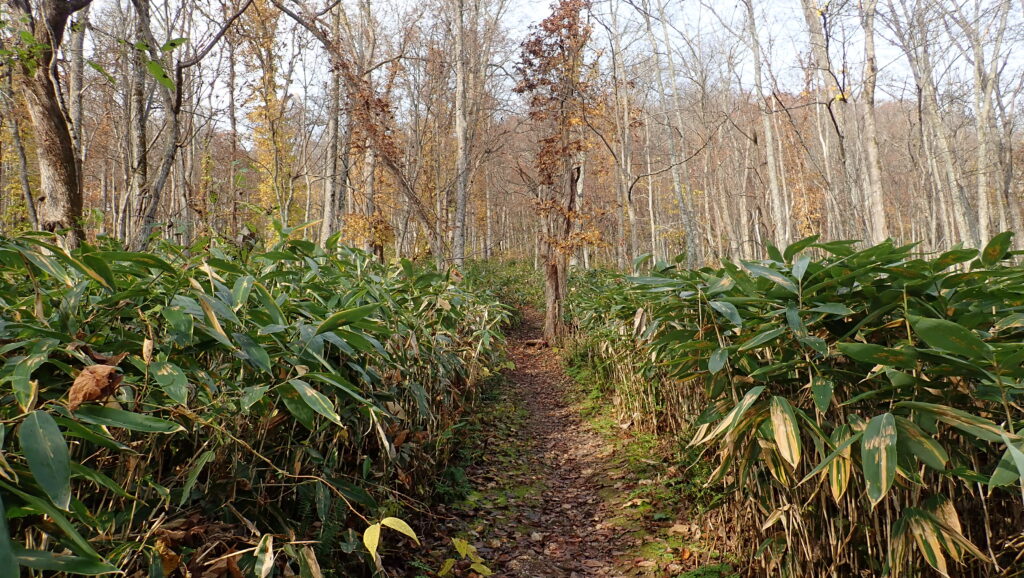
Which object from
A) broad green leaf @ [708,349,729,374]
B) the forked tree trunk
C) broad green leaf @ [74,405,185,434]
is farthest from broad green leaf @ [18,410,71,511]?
the forked tree trunk

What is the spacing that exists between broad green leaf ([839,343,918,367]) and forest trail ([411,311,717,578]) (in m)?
1.54

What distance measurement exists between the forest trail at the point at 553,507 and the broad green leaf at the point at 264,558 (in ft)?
4.72

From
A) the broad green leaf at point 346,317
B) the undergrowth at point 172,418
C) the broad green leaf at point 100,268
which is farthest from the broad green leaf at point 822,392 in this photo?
the broad green leaf at point 100,268

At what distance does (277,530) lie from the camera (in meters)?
1.58

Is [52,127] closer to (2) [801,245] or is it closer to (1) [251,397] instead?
(1) [251,397]

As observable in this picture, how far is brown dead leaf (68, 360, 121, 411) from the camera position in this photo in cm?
86

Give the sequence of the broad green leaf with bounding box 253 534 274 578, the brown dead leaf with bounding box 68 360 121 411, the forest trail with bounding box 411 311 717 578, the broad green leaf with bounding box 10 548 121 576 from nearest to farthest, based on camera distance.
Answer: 1. the broad green leaf with bounding box 10 548 121 576
2. the brown dead leaf with bounding box 68 360 121 411
3. the broad green leaf with bounding box 253 534 274 578
4. the forest trail with bounding box 411 311 717 578

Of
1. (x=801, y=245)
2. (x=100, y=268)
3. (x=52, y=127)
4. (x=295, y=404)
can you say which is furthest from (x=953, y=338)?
(x=52, y=127)

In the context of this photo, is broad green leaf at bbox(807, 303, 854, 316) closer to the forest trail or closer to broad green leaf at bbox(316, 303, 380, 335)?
broad green leaf at bbox(316, 303, 380, 335)

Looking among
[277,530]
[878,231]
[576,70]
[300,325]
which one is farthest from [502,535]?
[576,70]

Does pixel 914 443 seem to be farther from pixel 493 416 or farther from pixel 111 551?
pixel 493 416

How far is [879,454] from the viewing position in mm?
1135

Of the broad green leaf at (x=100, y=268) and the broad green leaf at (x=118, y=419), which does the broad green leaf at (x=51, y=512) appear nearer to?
the broad green leaf at (x=118, y=419)

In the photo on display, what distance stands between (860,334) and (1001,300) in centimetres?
34
